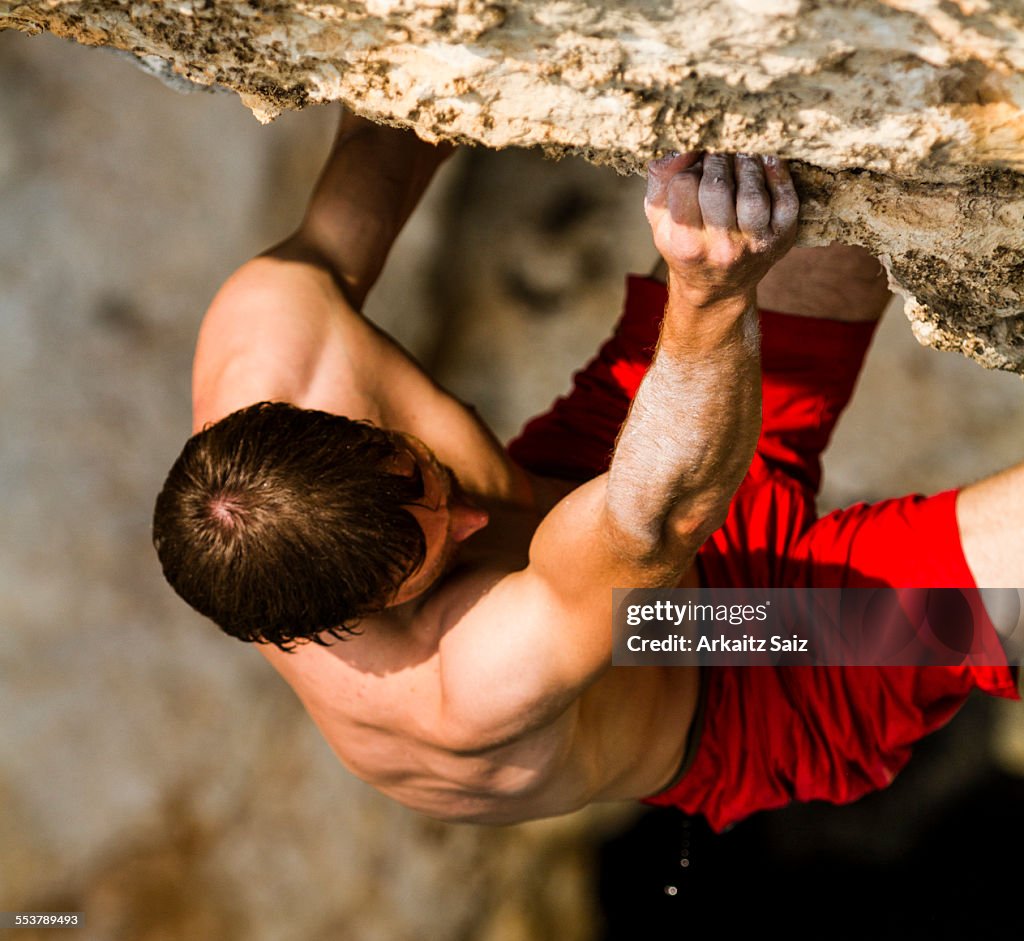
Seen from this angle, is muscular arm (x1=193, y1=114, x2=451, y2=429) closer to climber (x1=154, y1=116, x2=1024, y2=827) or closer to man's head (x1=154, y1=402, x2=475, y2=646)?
climber (x1=154, y1=116, x2=1024, y2=827)

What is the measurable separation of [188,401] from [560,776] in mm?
1192

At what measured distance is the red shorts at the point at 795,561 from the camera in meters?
1.21

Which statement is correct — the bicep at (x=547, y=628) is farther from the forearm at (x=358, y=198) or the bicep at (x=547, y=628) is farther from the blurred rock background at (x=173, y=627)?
the blurred rock background at (x=173, y=627)

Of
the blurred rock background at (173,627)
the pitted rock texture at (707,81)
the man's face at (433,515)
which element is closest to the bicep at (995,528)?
the pitted rock texture at (707,81)

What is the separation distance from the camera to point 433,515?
1.09m

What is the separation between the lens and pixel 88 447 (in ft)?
6.42

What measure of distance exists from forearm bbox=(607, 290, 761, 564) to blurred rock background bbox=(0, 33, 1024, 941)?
55.1 inches

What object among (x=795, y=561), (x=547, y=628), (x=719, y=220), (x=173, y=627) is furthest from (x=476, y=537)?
(x=173, y=627)

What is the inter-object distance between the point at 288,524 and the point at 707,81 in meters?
0.54

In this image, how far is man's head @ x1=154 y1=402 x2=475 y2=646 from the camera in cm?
97

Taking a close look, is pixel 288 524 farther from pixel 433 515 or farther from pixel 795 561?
pixel 795 561

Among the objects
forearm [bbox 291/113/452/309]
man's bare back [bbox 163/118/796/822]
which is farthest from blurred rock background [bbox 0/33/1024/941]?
forearm [bbox 291/113/452/309]

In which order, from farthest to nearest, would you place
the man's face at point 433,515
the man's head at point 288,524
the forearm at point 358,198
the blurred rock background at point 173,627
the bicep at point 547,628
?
the blurred rock background at point 173,627 < the forearm at point 358,198 < the man's face at point 433,515 < the man's head at point 288,524 < the bicep at point 547,628

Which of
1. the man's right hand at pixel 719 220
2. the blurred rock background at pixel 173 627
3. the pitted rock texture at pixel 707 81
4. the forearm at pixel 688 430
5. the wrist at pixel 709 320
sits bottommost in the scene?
the blurred rock background at pixel 173 627
